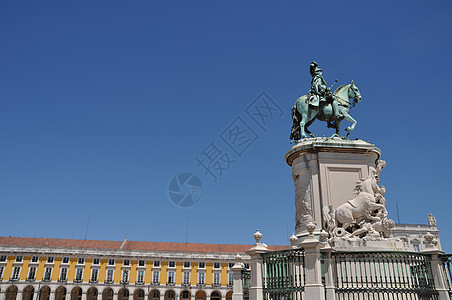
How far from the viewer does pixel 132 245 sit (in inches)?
2633

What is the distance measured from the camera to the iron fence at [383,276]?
930cm

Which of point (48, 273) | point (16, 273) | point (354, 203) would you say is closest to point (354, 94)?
point (354, 203)

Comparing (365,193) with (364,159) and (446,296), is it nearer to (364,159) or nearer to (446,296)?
(364,159)

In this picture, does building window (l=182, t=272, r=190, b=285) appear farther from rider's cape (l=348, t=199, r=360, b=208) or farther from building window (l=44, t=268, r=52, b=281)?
rider's cape (l=348, t=199, r=360, b=208)

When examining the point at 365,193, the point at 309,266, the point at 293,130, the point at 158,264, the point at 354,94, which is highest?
the point at 158,264

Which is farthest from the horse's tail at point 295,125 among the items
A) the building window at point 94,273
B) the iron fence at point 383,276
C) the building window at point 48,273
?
the building window at point 48,273

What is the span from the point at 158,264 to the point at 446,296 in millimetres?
56855

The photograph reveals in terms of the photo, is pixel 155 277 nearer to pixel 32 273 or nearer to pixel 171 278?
pixel 171 278

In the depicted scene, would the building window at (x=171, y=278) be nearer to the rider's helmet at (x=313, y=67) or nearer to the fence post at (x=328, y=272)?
the rider's helmet at (x=313, y=67)

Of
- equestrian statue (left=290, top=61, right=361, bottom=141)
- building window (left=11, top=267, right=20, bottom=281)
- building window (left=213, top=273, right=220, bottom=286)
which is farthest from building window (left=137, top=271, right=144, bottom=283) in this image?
equestrian statue (left=290, top=61, right=361, bottom=141)

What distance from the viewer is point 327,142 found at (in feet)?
43.4

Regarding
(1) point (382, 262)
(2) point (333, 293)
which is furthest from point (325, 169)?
(2) point (333, 293)

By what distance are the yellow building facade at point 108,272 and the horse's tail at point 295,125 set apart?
47282 millimetres

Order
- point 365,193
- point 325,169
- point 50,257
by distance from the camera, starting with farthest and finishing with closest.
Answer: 1. point 50,257
2. point 325,169
3. point 365,193
